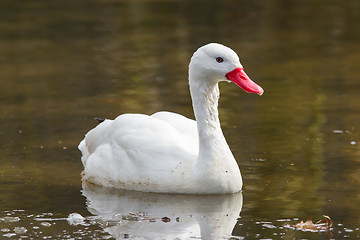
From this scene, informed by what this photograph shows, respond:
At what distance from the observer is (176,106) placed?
500 inches

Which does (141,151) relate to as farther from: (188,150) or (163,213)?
(163,213)

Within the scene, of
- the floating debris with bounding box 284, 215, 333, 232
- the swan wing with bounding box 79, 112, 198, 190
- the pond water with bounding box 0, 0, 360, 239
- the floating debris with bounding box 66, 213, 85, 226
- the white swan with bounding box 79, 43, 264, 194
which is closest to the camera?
the floating debris with bounding box 284, 215, 333, 232

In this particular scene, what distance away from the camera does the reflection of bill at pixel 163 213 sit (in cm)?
754

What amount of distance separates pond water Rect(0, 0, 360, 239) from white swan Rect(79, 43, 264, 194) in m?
0.15

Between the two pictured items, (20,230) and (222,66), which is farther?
(222,66)

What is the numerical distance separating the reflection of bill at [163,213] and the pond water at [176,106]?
0.05ft

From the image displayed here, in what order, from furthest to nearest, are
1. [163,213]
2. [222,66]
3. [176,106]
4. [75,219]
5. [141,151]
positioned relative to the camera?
[176,106], [141,151], [222,66], [163,213], [75,219]

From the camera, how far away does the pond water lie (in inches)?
316

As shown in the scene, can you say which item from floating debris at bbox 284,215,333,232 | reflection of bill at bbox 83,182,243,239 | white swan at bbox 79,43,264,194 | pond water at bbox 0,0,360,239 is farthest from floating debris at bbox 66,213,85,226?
floating debris at bbox 284,215,333,232

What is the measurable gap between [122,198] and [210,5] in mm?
13603

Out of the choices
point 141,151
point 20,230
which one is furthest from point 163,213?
point 20,230

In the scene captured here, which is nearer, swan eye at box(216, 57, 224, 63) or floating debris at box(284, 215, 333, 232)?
floating debris at box(284, 215, 333, 232)

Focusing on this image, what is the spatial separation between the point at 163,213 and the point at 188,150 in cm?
95

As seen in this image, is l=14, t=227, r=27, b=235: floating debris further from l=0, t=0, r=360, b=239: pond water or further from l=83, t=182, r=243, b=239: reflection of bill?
l=83, t=182, r=243, b=239: reflection of bill
